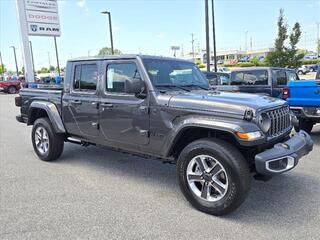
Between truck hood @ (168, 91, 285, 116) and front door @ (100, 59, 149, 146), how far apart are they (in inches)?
19.7

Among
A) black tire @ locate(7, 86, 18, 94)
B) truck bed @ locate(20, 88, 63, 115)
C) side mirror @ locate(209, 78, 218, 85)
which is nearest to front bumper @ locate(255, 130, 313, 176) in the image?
truck bed @ locate(20, 88, 63, 115)

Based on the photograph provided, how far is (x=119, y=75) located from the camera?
468 cm

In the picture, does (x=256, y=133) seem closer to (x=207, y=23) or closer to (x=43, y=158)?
(x=43, y=158)

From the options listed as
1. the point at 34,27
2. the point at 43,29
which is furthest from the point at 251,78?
the point at 43,29

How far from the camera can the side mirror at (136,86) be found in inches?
160

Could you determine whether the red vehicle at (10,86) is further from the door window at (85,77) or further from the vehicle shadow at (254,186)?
the door window at (85,77)

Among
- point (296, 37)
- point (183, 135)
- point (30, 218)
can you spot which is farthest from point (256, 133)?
point (296, 37)

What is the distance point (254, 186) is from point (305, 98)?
3014mm

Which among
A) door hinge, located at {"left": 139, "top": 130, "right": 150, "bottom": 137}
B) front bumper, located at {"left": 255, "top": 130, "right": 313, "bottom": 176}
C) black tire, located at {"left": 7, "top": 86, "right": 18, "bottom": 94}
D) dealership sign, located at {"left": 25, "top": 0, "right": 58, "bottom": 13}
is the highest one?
dealership sign, located at {"left": 25, "top": 0, "right": 58, "bottom": 13}

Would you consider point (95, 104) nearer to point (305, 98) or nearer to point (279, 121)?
point (279, 121)

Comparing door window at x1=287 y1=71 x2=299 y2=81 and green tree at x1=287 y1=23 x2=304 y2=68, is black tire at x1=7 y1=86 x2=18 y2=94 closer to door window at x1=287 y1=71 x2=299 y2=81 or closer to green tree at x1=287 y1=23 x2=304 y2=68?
green tree at x1=287 y1=23 x2=304 y2=68

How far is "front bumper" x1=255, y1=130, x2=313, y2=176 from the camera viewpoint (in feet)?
11.1

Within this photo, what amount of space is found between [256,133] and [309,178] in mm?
1932

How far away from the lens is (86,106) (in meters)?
5.04
